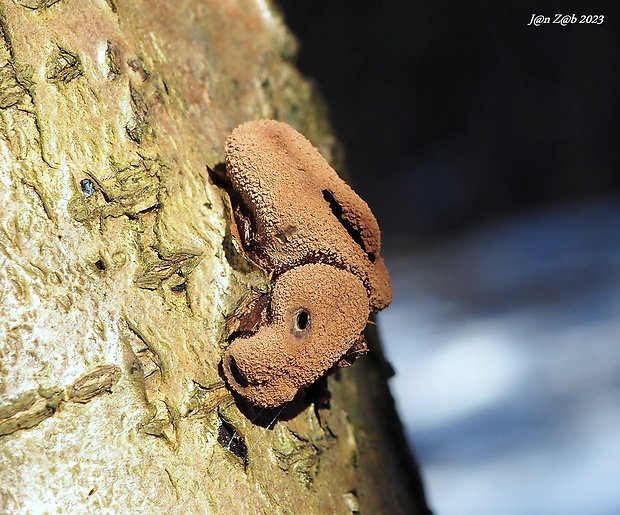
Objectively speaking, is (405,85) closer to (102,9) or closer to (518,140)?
(518,140)

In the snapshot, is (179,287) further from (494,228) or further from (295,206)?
(494,228)

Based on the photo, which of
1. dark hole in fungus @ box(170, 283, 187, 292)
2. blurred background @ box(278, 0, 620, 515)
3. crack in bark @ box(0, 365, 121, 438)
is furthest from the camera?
blurred background @ box(278, 0, 620, 515)

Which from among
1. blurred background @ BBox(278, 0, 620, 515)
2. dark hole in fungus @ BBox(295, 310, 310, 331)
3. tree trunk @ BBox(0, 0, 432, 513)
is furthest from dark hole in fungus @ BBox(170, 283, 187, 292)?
blurred background @ BBox(278, 0, 620, 515)

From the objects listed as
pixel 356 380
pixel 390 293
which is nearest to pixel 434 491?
pixel 356 380

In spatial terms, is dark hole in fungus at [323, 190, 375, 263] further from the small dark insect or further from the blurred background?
the blurred background

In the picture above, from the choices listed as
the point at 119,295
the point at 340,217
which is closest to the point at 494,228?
the point at 340,217
